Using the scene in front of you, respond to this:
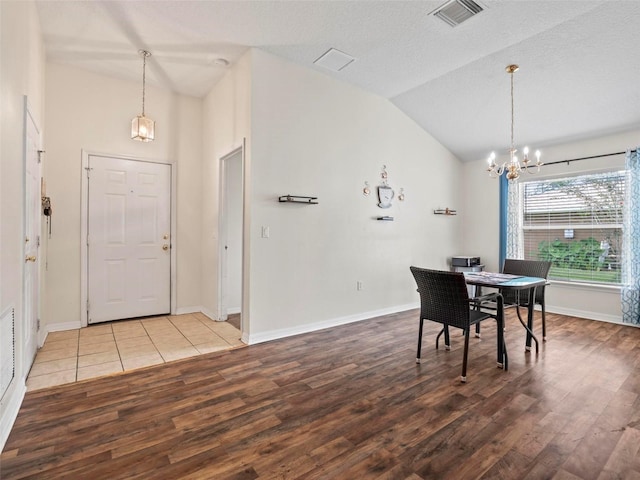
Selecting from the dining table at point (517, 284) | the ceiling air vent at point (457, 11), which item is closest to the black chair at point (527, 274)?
the dining table at point (517, 284)

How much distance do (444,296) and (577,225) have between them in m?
3.33

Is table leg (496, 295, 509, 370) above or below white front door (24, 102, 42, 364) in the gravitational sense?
below

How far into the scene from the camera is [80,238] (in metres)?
3.94

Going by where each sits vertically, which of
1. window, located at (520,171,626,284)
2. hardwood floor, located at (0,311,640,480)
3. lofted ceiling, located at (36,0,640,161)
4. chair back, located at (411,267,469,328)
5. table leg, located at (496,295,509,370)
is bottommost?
hardwood floor, located at (0,311,640,480)

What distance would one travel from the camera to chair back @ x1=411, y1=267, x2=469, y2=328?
259 cm

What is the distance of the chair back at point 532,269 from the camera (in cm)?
364

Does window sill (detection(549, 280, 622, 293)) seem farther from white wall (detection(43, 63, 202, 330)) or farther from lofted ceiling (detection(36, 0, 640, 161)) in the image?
white wall (detection(43, 63, 202, 330))

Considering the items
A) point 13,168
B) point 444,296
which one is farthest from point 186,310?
point 444,296

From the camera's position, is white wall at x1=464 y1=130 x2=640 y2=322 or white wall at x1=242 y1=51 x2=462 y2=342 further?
white wall at x1=464 y1=130 x2=640 y2=322

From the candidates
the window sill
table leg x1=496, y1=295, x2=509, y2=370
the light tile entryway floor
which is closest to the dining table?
table leg x1=496, y1=295, x2=509, y2=370

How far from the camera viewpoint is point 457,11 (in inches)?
112

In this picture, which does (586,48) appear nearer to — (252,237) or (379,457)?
(252,237)

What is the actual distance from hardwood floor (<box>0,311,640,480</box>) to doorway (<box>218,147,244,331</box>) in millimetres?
1308

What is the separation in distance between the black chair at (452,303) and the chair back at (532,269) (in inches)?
41.1
